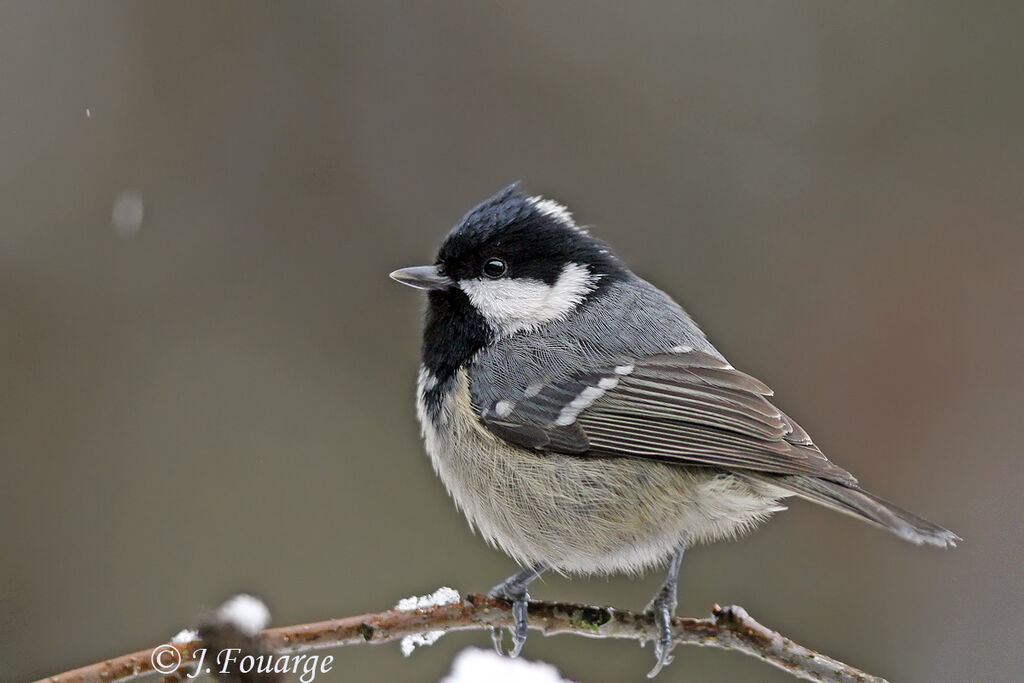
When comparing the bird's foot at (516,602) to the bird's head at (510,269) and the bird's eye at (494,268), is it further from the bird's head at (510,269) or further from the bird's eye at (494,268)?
the bird's eye at (494,268)

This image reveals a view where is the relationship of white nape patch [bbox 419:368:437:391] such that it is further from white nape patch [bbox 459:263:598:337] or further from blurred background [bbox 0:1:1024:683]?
blurred background [bbox 0:1:1024:683]

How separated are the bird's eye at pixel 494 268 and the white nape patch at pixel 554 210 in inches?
6.7

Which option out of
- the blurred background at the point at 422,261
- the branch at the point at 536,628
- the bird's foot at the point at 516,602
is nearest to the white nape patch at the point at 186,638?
the branch at the point at 536,628

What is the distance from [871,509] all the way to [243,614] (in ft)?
3.88

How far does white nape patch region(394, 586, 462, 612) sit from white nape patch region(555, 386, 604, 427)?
1.76ft

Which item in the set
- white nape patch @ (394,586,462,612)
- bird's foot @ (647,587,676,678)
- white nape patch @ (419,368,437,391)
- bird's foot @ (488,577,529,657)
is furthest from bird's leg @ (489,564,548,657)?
white nape patch @ (419,368,437,391)

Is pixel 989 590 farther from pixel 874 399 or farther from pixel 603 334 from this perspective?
pixel 603 334

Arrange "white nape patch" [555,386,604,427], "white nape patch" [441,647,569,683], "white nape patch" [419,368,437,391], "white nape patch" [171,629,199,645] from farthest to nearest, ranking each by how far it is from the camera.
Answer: "white nape patch" [419,368,437,391] → "white nape patch" [555,386,604,427] → "white nape patch" [441,647,569,683] → "white nape patch" [171,629,199,645]

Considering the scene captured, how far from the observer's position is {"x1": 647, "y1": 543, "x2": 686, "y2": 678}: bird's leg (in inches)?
76.4

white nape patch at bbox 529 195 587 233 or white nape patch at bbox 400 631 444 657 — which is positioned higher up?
white nape patch at bbox 529 195 587 233

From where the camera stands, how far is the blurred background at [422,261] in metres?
3.62

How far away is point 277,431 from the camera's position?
13.2ft

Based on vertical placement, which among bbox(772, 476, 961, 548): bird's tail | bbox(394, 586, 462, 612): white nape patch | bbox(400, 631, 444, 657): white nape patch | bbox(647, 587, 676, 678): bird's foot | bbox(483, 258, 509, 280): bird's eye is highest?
A: bbox(483, 258, 509, 280): bird's eye

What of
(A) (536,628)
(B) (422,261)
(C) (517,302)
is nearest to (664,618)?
(A) (536,628)
